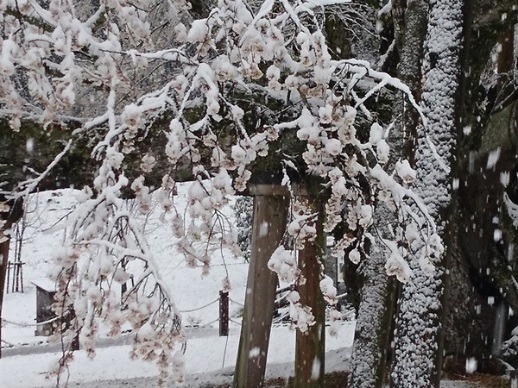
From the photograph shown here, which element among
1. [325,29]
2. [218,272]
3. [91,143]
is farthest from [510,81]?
[218,272]

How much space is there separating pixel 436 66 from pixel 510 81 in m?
3.89

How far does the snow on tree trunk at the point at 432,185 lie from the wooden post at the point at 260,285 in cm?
261

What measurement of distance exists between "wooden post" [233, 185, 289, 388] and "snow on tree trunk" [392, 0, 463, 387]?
261 cm

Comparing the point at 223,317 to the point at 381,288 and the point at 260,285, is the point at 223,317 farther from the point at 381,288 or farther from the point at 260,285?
the point at 381,288

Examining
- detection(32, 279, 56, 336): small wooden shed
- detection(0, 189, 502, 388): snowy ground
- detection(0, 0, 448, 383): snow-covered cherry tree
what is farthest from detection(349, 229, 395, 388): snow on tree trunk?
detection(32, 279, 56, 336): small wooden shed

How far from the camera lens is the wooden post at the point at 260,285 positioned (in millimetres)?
7262

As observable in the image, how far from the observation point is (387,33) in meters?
8.51

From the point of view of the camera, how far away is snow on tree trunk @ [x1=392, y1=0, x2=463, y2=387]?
14.9ft

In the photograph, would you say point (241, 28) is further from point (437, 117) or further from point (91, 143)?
point (91, 143)

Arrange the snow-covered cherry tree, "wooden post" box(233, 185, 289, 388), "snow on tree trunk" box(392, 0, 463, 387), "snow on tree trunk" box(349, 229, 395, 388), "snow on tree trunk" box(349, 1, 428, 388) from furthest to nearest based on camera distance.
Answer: "wooden post" box(233, 185, 289, 388) < "snow on tree trunk" box(349, 229, 395, 388) < "snow on tree trunk" box(349, 1, 428, 388) < "snow on tree trunk" box(392, 0, 463, 387) < the snow-covered cherry tree

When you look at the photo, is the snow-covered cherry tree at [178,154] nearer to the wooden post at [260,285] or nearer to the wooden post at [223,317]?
the wooden post at [260,285]

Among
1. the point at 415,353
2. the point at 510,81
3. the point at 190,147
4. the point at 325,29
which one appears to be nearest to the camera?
the point at 190,147

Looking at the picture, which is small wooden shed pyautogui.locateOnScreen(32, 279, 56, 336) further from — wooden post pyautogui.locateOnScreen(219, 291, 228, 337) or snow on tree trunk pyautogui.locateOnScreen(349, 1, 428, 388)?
snow on tree trunk pyautogui.locateOnScreen(349, 1, 428, 388)

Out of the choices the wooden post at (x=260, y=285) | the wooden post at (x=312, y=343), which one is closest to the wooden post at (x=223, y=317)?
the wooden post at (x=260, y=285)
